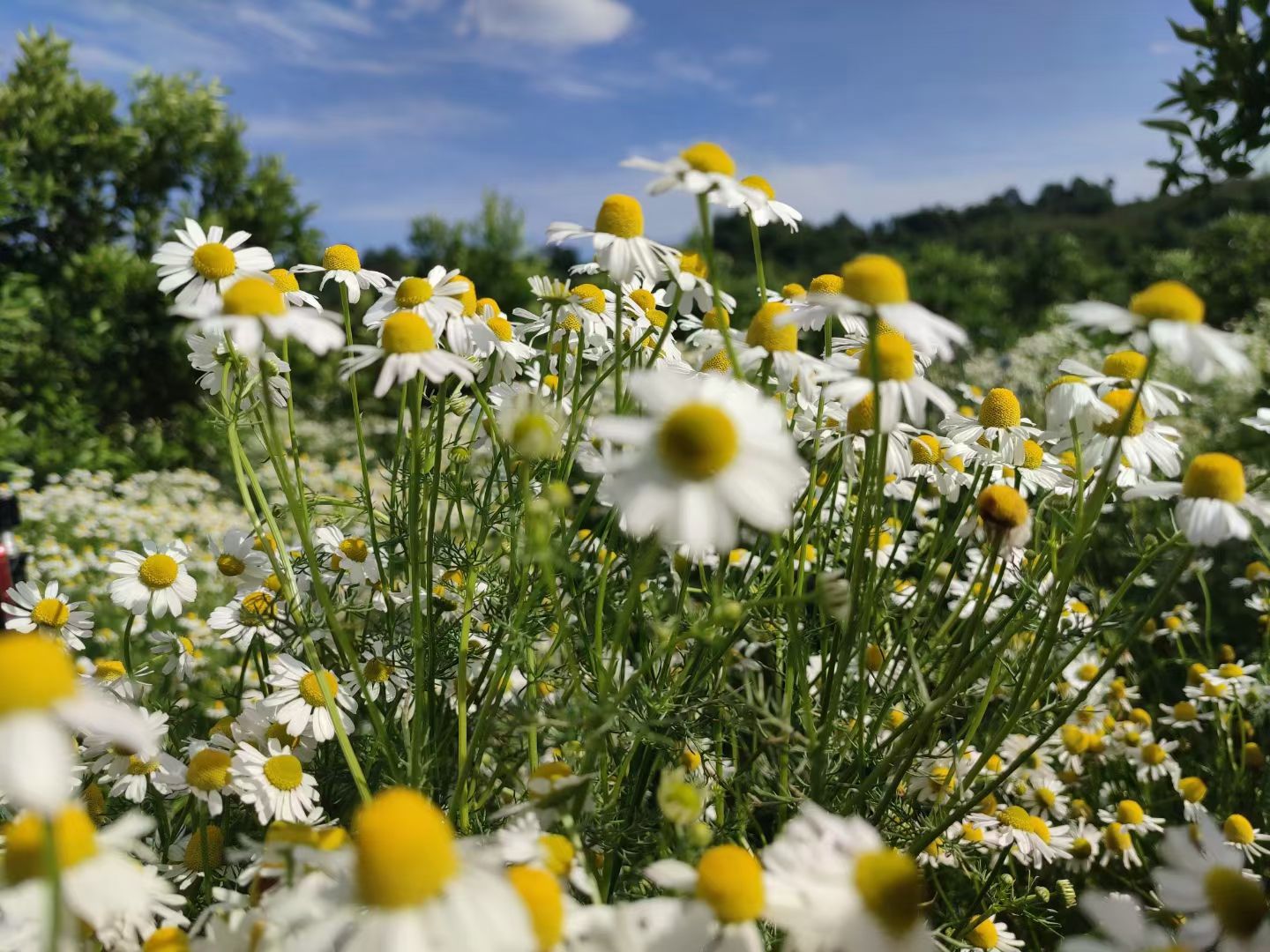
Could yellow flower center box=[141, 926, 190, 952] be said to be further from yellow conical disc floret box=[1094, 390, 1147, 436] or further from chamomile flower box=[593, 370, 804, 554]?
yellow conical disc floret box=[1094, 390, 1147, 436]

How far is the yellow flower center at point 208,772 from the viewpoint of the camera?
1.37 metres

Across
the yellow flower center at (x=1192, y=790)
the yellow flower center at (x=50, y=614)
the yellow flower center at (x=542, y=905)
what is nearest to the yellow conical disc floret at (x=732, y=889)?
the yellow flower center at (x=542, y=905)

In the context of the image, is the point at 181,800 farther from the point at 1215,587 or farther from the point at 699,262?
the point at 1215,587

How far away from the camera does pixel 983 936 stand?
1545 mm

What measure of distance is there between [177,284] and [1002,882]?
1.81m

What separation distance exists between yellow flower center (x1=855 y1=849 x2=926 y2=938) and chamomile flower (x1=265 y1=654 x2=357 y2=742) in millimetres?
974

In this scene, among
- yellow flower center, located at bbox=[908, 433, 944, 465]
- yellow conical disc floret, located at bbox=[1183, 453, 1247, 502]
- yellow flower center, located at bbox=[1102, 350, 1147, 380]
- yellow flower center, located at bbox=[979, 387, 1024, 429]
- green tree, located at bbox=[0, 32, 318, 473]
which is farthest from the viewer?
green tree, located at bbox=[0, 32, 318, 473]

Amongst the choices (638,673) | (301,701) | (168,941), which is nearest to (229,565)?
(301,701)

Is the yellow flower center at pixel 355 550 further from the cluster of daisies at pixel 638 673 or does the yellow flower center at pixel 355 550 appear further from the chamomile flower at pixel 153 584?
the chamomile flower at pixel 153 584

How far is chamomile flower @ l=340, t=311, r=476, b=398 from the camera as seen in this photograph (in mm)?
1190

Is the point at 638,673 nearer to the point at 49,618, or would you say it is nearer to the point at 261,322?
the point at 261,322

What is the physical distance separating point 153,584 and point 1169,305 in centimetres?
193

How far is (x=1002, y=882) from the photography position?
160 centimetres

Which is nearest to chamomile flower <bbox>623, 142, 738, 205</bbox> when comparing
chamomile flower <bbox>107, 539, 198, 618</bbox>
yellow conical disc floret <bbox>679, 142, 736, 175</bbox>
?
yellow conical disc floret <bbox>679, 142, 736, 175</bbox>
